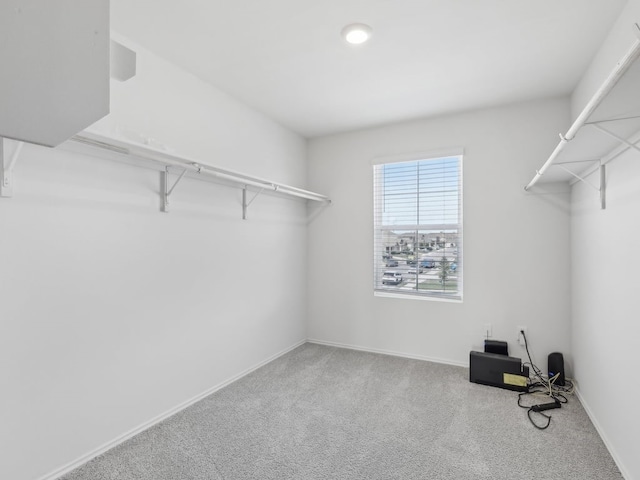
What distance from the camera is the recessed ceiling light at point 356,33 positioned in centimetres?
207

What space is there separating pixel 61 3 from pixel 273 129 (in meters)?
3.45

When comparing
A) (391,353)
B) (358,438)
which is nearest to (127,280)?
(358,438)

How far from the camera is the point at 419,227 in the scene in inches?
145

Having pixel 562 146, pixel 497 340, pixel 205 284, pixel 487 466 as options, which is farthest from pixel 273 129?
pixel 487 466

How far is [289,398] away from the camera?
2.72m

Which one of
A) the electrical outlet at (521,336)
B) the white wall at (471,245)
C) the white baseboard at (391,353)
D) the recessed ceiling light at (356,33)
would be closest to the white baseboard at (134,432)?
the white baseboard at (391,353)

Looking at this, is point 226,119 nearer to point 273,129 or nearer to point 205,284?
point 273,129

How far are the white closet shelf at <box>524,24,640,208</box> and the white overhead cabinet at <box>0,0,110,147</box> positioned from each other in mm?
1152

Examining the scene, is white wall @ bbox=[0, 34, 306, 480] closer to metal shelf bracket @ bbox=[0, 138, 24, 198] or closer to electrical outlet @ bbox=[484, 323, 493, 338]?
metal shelf bracket @ bbox=[0, 138, 24, 198]

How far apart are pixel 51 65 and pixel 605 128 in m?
2.07

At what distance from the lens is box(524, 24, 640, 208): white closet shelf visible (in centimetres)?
109

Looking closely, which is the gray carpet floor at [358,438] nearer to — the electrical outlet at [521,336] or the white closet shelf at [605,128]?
the electrical outlet at [521,336]

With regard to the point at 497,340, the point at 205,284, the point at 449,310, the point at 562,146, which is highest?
the point at 562,146

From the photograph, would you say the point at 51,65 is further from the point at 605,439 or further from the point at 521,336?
the point at 521,336
